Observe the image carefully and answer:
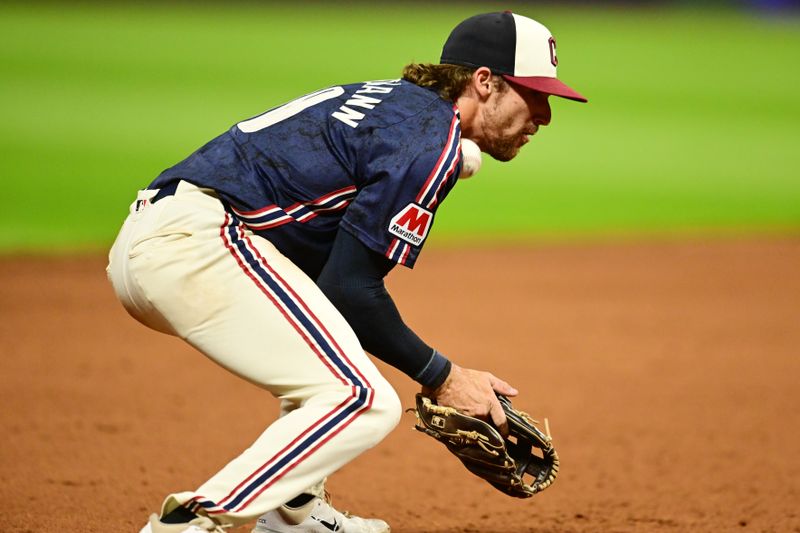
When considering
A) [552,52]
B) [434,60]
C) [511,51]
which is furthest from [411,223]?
[434,60]

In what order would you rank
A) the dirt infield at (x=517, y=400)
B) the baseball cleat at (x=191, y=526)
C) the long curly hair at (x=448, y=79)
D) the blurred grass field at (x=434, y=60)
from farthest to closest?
the blurred grass field at (x=434, y=60), the dirt infield at (x=517, y=400), the long curly hair at (x=448, y=79), the baseball cleat at (x=191, y=526)

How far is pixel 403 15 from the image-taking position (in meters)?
21.4

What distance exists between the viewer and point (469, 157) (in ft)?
10.6

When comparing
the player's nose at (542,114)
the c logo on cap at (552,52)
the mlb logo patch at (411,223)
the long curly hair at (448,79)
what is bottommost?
the mlb logo patch at (411,223)

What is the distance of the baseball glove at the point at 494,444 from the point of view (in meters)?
3.24

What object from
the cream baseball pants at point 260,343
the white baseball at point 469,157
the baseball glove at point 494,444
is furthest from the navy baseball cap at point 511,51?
the baseball glove at point 494,444

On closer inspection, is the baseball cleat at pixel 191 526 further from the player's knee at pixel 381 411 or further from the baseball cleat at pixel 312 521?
the baseball cleat at pixel 312 521

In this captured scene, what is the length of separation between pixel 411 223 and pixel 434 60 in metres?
12.8

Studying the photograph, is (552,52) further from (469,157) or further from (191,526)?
(191,526)

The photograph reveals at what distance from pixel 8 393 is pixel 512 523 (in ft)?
9.86

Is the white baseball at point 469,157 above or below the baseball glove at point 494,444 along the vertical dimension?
above

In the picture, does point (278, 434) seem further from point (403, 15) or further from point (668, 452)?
A: point (403, 15)

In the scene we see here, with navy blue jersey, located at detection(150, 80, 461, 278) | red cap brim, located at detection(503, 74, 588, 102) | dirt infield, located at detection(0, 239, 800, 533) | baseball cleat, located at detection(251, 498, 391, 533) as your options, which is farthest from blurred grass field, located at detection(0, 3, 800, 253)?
red cap brim, located at detection(503, 74, 588, 102)

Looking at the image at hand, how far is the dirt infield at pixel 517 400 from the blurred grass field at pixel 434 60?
187 cm
